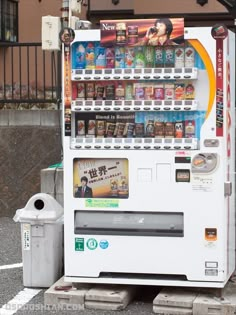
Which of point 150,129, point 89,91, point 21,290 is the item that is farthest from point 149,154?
point 21,290

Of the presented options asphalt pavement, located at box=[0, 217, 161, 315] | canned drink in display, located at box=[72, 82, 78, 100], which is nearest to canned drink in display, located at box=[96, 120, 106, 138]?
canned drink in display, located at box=[72, 82, 78, 100]

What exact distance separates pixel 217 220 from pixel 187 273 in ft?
1.72

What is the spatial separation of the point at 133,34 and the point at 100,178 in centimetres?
128

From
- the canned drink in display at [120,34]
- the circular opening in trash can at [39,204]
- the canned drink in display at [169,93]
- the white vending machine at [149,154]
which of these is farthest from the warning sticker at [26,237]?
the canned drink in display at [120,34]

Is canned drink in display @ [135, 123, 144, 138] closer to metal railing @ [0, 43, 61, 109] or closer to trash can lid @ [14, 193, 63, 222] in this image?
trash can lid @ [14, 193, 63, 222]

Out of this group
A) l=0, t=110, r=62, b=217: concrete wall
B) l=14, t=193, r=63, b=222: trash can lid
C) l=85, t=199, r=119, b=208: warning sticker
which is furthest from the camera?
l=0, t=110, r=62, b=217: concrete wall

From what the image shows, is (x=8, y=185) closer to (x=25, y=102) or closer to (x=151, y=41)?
(x=25, y=102)

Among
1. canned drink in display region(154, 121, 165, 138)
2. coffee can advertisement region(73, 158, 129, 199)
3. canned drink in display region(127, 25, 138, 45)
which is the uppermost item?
canned drink in display region(127, 25, 138, 45)

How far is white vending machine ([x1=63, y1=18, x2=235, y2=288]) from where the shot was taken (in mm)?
4688

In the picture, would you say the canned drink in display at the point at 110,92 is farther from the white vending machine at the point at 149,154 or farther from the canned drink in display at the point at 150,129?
the canned drink in display at the point at 150,129

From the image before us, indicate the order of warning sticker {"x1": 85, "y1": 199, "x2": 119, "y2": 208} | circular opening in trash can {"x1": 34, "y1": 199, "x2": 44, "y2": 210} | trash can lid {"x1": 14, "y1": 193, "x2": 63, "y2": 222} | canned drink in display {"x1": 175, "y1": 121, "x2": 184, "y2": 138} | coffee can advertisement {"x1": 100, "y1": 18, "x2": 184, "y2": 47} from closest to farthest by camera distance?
coffee can advertisement {"x1": 100, "y1": 18, "x2": 184, "y2": 47} → canned drink in display {"x1": 175, "y1": 121, "x2": 184, "y2": 138} → warning sticker {"x1": 85, "y1": 199, "x2": 119, "y2": 208} → trash can lid {"x1": 14, "y1": 193, "x2": 63, "y2": 222} → circular opening in trash can {"x1": 34, "y1": 199, "x2": 44, "y2": 210}

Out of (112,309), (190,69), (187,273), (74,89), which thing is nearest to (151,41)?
(190,69)

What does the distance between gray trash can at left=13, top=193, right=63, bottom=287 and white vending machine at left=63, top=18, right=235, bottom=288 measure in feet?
1.45

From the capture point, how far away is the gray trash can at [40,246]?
17.7ft
